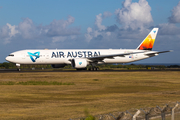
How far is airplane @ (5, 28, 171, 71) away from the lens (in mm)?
Answer: 57031

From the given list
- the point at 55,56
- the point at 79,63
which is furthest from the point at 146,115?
the point at 55,56

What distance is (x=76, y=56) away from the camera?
5916cm

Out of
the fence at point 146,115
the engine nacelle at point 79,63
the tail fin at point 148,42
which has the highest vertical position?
the tail fin at point 148,42

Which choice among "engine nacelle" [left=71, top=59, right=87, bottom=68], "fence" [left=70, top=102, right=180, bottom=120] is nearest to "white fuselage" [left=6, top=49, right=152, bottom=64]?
"engine nacelle" [left=71, top=59, right=87, bottom=68]

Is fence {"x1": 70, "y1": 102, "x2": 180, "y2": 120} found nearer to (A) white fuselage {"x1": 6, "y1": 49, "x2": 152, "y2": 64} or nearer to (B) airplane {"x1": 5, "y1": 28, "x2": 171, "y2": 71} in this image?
(B) airplane {"x1": 5, "y1": 28, "x2": 171, "y2": 71}

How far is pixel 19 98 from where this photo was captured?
20.3 m

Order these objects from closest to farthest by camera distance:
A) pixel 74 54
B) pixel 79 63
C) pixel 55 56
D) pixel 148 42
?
pixel 79 63 → pixel 55 56 → pixel 74 54 → pixel 148 42

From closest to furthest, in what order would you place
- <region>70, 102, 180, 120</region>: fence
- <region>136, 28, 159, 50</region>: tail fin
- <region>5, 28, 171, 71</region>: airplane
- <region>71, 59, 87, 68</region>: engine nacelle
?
<region>70, 102, 180, 120</region>: fence < <region>71, 59, 87, 68</region>: engine nacelle < <region>5, 28, 171, 71</region>: airplane < <region>136, 28, 159, 50</region>: tail fin

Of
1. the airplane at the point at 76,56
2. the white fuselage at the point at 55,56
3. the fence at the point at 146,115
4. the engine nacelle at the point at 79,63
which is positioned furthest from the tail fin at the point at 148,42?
the fence at the point at 146,115

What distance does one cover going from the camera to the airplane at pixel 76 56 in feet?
187

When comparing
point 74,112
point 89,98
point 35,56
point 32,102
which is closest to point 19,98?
point 32,102

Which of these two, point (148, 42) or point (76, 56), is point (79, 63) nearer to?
point (76, 56)

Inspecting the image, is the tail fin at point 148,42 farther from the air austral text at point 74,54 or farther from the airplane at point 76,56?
the air austral text at point 74,54

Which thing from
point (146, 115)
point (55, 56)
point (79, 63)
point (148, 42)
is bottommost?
point (146, 115)
